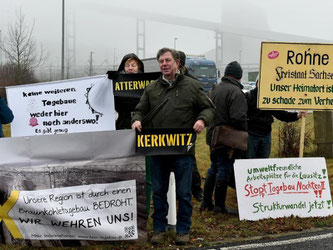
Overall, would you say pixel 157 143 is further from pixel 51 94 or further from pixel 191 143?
pixel 51 94

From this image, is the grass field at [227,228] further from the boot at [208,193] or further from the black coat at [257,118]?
the black coat at [257,118]

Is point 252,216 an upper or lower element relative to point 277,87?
lower

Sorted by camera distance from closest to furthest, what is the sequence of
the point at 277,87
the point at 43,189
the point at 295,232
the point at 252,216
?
1. the point at 43,189
2. the point at 295,232
3. the point at 252,216
4. the point at 277,87

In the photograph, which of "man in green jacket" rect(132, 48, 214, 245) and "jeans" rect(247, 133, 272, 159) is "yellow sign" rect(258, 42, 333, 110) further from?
"man in green jacket" rect(132, 48, 214, 245)

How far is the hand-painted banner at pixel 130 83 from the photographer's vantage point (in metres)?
4.76

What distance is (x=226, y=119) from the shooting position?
5125 mm

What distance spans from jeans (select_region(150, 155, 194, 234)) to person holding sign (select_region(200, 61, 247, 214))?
106cm

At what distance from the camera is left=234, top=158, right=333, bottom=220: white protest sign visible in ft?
16.2

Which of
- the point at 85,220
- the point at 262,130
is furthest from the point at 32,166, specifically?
the point at 262,130

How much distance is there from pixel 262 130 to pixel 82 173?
2.79 metres

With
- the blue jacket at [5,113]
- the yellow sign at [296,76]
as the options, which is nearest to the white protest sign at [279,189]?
the yellow sign at [296,76]

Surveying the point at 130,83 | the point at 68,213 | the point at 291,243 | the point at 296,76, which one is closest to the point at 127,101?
the point at 130,83

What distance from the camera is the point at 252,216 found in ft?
Answer: 16.1

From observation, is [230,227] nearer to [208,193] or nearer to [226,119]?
[208,193]
